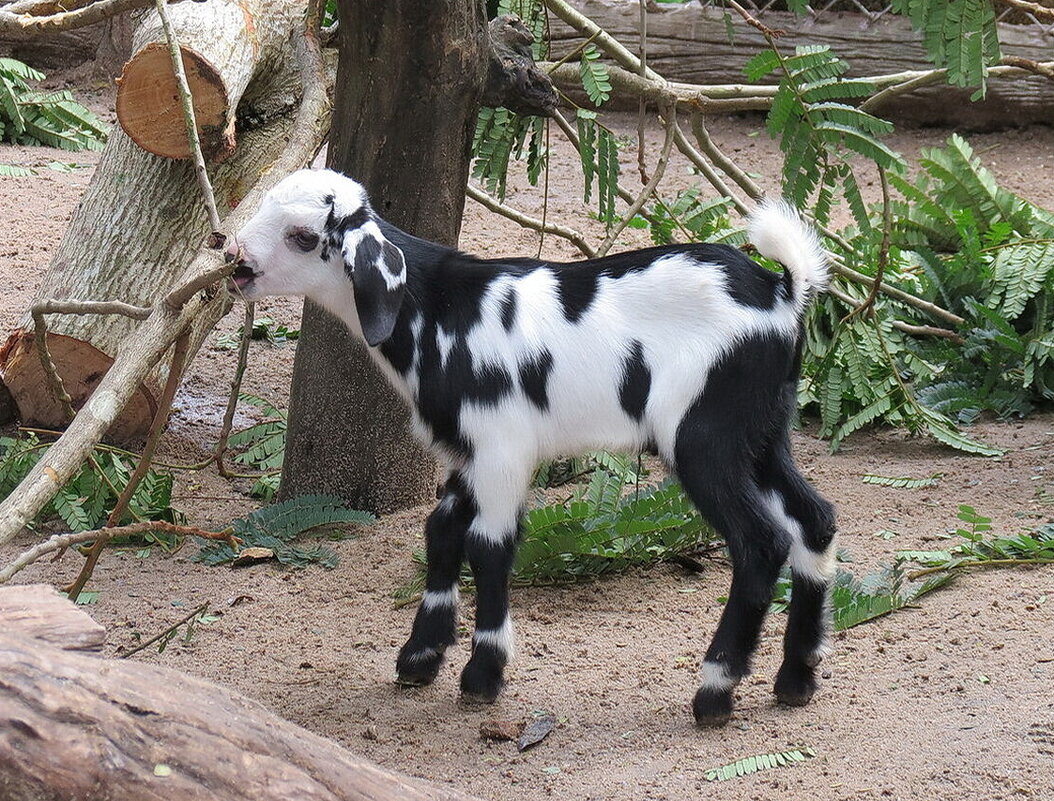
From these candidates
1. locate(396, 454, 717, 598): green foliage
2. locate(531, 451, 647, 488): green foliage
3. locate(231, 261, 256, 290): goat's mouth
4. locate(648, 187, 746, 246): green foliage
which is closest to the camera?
locate(231, 261, 256, 290): goat's mouth

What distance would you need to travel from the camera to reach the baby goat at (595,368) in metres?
3.82

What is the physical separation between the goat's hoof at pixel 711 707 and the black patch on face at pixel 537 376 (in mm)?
1029

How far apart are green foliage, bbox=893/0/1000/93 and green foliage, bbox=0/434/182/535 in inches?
142

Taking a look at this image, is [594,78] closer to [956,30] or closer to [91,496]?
[956,30]

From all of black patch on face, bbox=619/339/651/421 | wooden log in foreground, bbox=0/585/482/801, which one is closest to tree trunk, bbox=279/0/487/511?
black patch on face, bbox=619/339/651/421

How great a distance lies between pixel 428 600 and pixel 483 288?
3.53 feet

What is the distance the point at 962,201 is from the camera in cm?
771

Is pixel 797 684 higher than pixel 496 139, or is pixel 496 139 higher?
pixel 496 139

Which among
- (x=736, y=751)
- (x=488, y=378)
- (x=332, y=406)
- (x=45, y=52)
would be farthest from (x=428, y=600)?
(x=45, y=52)

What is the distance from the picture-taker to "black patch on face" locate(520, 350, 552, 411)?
3.96 meters

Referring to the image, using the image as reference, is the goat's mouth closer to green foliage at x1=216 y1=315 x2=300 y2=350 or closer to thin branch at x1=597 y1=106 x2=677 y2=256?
thin branch at x1=597 y1=106 x2=677 y2=256

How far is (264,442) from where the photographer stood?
20.5 ft

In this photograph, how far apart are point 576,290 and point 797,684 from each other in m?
1.45

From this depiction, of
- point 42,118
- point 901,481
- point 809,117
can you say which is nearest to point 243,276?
point 809,117
